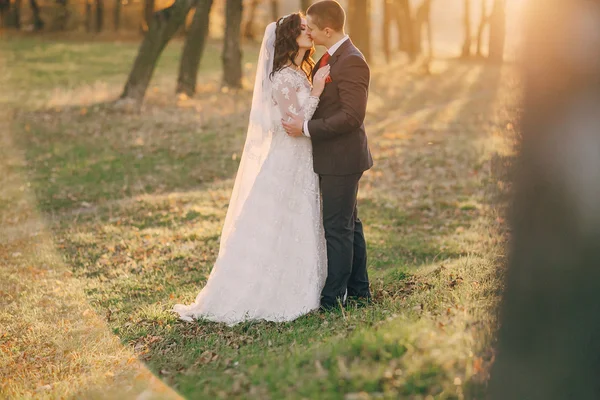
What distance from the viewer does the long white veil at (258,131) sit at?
6102 mm

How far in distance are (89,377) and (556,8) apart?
14.1 ft

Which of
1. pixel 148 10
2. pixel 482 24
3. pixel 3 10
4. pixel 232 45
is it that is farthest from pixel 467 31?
pixel 3 10

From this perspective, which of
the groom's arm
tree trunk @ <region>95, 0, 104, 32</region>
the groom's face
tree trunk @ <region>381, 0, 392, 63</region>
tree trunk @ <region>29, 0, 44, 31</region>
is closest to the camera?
the groom's arm

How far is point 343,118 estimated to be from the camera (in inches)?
225

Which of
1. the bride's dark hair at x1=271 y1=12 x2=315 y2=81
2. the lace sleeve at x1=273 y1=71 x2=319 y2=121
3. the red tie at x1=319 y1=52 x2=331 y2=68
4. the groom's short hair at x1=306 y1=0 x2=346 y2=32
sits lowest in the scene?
the lace sleeve at x1=273 y1=71 x2=319 y2=121

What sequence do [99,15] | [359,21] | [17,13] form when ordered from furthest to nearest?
[99,15]
[17,13]
[359,21]

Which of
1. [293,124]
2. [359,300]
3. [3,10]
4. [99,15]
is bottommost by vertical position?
[359,300]

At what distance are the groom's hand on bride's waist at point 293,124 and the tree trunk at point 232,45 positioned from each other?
16329mm

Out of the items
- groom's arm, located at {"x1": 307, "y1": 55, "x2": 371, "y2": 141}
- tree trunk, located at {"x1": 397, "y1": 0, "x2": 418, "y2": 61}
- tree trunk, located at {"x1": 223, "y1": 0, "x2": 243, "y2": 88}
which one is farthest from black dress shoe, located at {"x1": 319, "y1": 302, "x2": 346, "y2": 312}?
tree trunk, located at {"x1": 397, "y1": 0, "x2": 418, "y2": 61}

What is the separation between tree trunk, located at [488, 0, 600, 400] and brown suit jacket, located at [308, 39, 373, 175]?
6.97 feet

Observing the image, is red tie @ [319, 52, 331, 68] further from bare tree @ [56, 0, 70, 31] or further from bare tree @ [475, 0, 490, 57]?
bare tree @ [56, 0, 70, 31]

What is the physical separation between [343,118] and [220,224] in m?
5.36

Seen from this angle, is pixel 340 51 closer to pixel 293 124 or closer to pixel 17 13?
pixel 293 124

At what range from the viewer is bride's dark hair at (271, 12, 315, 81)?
19.4 feet
